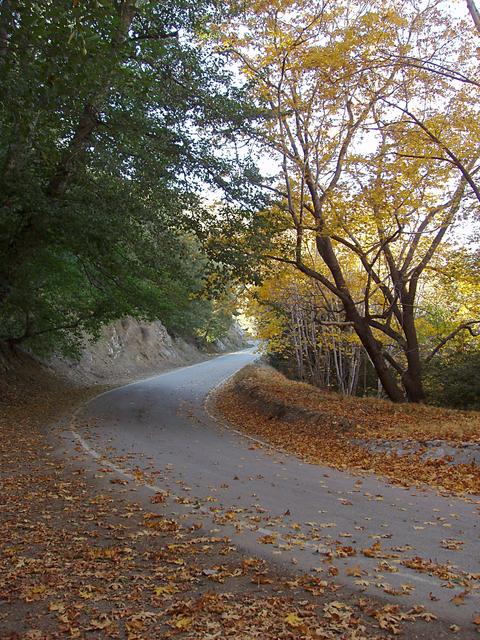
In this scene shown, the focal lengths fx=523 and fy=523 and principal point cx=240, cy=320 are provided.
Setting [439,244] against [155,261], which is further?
[439,244]

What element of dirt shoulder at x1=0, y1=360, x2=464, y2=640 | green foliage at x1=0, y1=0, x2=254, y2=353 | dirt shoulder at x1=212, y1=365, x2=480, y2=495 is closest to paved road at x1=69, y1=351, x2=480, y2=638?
dirt shoulder at x1=0, y1=360, x2=464, y2=640

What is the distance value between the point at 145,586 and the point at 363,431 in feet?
31.1

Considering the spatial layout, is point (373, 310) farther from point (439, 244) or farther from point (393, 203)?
point (393, 203)

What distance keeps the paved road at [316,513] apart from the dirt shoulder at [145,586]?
362mm

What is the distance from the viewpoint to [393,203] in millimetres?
15672

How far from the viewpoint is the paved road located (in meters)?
5.22

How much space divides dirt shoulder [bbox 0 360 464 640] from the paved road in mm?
362

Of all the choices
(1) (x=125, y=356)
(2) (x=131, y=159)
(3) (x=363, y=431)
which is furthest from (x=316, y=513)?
(1) (x=125, y=356)

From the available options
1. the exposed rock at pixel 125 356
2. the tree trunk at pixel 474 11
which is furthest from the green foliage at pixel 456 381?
the exposed rock at pixel 125 356

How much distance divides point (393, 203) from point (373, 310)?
416 inches

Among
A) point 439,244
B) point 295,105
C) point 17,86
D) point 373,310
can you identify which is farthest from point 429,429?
point 373,310

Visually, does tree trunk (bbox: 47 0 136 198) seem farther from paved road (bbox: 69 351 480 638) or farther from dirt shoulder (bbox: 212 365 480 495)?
dirt shoulder (bbox: 212 365 480 495)

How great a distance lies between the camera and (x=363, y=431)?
1367 cm

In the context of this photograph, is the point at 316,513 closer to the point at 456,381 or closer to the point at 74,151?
the point at 74,151
